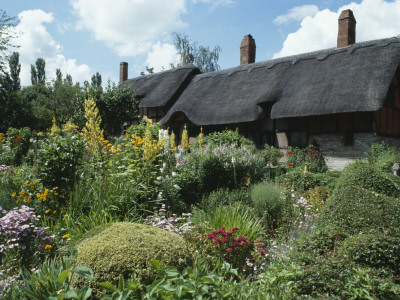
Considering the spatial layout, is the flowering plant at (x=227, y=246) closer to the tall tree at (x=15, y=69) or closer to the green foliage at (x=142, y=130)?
the green foliage at (x=142, y=130)

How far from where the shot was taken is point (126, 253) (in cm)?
292

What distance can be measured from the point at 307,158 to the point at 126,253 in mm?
10997

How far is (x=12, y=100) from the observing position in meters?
23.2

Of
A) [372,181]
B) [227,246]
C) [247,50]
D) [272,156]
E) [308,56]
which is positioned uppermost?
[247,50]

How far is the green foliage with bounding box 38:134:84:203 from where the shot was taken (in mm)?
5648

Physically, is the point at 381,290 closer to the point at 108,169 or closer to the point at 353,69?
the point at 108,169

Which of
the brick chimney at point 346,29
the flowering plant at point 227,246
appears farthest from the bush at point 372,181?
the brick chimney at point 346,29

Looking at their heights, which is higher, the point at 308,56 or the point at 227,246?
the point at 308,56

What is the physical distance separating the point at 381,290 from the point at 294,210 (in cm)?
347

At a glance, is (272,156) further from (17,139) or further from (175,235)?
(175,235)

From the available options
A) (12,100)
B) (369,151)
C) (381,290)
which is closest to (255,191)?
(381,290)

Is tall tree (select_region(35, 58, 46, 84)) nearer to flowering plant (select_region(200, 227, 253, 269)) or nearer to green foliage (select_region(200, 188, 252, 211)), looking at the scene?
green foliage (select_region(200, 188, 252, 211))

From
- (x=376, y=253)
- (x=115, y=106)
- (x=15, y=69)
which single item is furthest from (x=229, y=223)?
(x=15, y=69)

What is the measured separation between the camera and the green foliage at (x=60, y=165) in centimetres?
565
